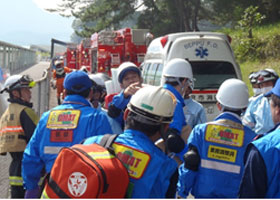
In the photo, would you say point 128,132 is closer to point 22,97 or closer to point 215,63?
point 22,97

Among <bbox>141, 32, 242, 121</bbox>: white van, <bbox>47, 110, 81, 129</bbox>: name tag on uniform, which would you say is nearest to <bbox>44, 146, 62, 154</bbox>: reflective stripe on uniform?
<bbox>47, 110, 81, 129</bbox>: name tag on uniform

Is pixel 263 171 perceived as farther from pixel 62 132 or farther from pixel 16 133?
pixel 16 133

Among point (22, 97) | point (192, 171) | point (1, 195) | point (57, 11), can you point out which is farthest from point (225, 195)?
point (57, 11)

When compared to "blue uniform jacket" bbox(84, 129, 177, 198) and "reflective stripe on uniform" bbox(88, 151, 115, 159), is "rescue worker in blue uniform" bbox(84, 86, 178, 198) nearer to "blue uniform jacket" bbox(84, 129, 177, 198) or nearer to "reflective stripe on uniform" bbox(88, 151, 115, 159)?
"blue uniform jacket" bbox(84, 129, 177, 198)

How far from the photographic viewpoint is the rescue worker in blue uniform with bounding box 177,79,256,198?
380 centimetres

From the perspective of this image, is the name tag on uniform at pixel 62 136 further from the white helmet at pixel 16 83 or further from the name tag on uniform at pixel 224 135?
the white helmet at pixel 16 83

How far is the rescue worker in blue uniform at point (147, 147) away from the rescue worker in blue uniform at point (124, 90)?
1.56 m

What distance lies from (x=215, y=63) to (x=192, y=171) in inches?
251

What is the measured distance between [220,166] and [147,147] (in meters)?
1.50

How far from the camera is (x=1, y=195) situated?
6613mm

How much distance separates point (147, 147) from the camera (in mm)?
2525

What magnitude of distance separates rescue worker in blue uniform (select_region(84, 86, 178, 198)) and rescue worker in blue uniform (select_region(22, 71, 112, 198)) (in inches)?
40.9

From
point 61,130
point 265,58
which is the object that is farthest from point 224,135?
point 265,58

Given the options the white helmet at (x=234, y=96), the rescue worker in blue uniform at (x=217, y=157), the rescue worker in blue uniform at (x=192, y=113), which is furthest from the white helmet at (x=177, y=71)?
the rescue worker in blue uniform at (x=217, y=157)
